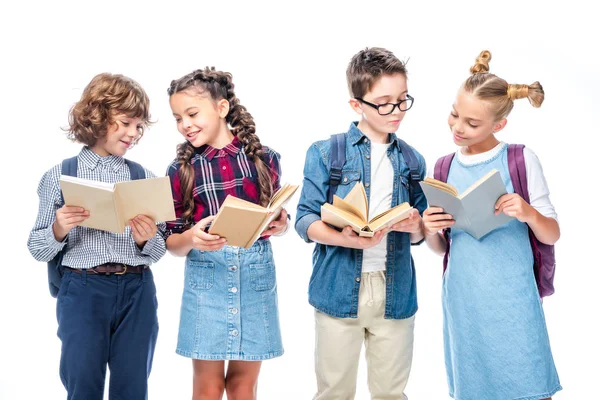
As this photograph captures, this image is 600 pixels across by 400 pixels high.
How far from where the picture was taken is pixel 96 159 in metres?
3.27

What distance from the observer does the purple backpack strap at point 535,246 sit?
3.09 meters

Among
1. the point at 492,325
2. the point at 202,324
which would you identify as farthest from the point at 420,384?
the point at 202,324

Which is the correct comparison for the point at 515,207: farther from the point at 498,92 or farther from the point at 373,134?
the point at 373,134

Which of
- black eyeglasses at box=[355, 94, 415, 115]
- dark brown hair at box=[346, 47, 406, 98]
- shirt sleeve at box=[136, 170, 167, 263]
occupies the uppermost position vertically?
dark brown hair at box=[346, 47, 406, 98]

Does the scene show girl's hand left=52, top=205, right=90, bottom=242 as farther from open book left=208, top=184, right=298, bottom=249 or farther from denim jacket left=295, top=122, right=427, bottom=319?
denim jacket left=295, top=122, right=427, bottom=319

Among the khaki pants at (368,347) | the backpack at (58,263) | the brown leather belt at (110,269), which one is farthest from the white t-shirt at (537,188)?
the backpack at (58,263)

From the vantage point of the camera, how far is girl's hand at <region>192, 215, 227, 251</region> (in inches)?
119

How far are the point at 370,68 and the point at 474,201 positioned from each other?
767mm

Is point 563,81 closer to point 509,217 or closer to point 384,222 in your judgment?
point 509,217

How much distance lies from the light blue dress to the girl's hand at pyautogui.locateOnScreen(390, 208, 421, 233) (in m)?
0.19

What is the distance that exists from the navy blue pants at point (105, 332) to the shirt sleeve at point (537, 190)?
1.64 meters

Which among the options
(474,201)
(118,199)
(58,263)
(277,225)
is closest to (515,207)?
(474,201)

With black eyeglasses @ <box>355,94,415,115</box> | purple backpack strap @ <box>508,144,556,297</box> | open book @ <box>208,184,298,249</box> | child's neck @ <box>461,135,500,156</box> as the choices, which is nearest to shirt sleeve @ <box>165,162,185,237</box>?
open book @ <box>208,184,298,249</box>

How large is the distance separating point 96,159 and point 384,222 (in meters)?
1.28
